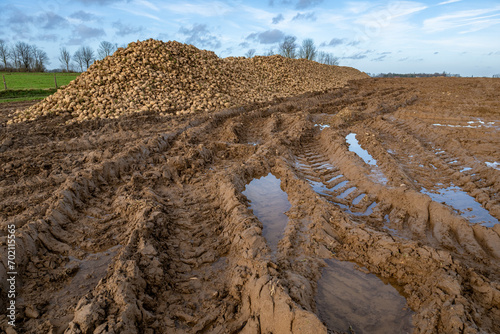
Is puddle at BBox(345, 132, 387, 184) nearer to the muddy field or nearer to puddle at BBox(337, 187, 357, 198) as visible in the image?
the muddy field

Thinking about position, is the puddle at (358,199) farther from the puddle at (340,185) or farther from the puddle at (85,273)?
the puddle at (85,273)

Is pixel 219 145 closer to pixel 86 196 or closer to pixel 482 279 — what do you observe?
pixel 86 196

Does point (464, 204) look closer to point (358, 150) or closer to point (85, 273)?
point (358, 150)

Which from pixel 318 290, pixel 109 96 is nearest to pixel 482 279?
pixel 318 290

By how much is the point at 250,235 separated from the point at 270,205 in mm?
1565

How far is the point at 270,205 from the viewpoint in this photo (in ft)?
19.1

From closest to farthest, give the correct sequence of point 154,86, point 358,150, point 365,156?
point 365,156
point 358,150
point 154,86

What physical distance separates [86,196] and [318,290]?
16.2ft

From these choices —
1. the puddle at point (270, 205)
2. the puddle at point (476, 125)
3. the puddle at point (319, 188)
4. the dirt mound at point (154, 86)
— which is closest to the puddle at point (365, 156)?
the puddle at point (319, 188)

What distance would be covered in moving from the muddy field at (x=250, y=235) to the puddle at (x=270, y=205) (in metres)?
0.04

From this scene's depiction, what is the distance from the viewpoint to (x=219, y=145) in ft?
29.2

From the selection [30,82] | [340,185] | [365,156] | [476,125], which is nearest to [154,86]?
[365,156]

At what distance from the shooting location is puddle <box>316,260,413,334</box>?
311 cm

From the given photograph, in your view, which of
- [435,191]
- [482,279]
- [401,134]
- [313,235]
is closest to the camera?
[482,279]
